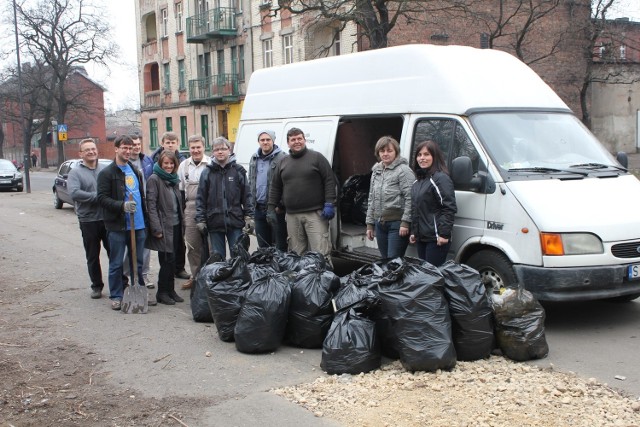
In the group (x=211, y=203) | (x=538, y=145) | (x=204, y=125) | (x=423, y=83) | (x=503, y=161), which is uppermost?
(x=204, y=125)

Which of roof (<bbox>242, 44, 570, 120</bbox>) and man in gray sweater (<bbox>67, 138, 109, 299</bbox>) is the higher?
roof (<bbox>242, 44, 570, 120</bbox>)

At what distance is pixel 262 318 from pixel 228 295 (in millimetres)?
507

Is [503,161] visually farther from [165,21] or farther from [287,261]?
[165,21]

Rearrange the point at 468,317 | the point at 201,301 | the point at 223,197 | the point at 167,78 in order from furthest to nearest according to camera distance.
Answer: the point at 167,78 → the point at 223,197 → the point at 201,301 → the point at 468,317

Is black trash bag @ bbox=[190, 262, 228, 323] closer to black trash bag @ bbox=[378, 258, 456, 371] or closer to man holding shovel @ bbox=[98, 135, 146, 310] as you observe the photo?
man holding shovel @ bbox=[98, 135, 146, 310]

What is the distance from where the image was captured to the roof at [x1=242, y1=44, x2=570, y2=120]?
283 inches

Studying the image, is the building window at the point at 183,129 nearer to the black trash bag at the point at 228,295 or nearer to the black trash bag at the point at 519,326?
the black trash bag at the point at 228,295

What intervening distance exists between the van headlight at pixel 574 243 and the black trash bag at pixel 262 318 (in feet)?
7.67

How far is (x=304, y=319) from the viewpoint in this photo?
6055 mm

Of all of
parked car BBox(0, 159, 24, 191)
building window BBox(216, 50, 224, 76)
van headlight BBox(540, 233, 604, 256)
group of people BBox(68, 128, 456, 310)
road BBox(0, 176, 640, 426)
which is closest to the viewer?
road BBox(0, 176, 640, 426)

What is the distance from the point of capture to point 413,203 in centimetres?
687

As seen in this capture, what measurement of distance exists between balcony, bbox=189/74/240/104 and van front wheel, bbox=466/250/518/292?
106 ft

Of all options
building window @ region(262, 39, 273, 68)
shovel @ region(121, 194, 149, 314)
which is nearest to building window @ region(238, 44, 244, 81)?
building window @ region(262, 39, 273, 68)

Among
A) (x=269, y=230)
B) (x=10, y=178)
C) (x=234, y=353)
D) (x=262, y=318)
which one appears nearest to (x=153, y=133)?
(x=10, y=178)
